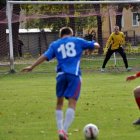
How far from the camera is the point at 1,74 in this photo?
23.3m

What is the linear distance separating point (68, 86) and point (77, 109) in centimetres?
370

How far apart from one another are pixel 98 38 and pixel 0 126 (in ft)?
66.9

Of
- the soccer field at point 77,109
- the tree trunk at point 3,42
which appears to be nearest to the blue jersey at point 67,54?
the soccer field at point 77,109

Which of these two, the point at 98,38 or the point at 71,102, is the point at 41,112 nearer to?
A: the point at 71,102

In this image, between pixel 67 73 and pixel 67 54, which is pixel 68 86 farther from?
pixel 67 54

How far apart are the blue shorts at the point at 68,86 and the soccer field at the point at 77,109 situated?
76 cm

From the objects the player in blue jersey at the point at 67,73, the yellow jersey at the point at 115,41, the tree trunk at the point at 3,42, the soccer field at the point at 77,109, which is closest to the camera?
the player in blue jersey at the point at 67,73

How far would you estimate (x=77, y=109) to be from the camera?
12.3 meters

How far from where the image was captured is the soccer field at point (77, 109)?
9289 millimetres

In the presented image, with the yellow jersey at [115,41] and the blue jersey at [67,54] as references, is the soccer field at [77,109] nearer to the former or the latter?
the blue jersey at [67,54]

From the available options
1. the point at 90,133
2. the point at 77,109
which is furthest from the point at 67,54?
the point at 77,109

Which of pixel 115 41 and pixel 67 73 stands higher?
pixel 67 73

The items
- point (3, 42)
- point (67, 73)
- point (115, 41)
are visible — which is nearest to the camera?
point (67, 73)

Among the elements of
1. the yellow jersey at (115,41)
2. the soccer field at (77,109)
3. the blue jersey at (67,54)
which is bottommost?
the soccer field at (77,109)
